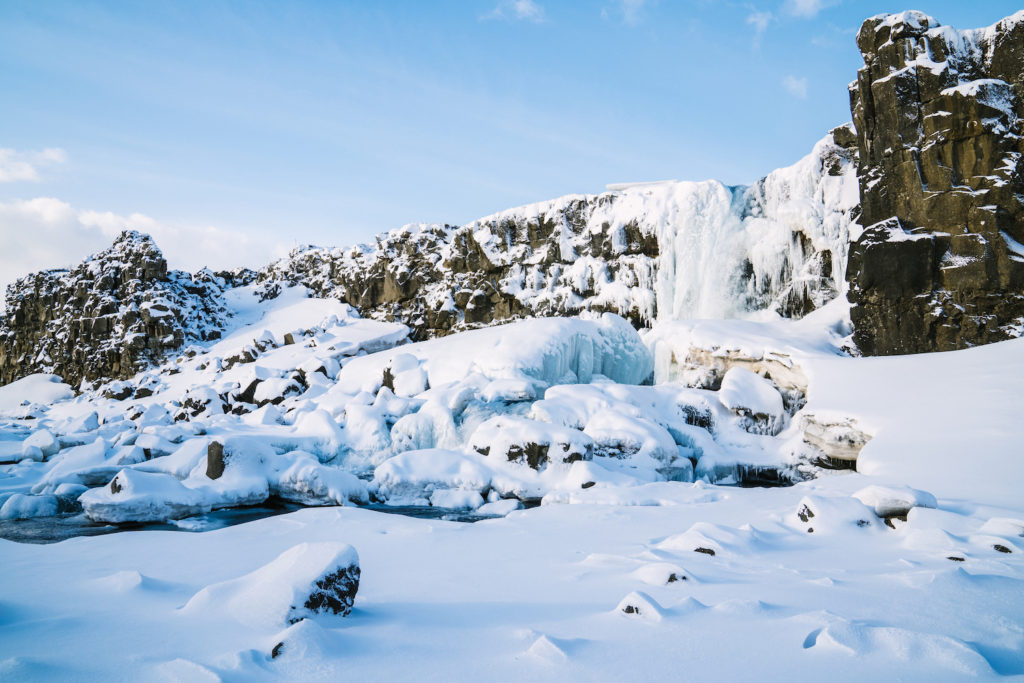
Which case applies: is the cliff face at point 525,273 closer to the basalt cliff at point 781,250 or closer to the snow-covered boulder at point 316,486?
the basalt cliff at point 781,250

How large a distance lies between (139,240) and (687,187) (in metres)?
47.8

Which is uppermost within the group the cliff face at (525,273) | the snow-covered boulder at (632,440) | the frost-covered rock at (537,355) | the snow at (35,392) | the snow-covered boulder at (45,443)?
the cliff face at (525,273)

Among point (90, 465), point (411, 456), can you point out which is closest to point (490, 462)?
point (411, 456)

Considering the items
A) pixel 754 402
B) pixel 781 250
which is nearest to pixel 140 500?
pixel 754 402

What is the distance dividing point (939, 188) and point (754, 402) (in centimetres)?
847

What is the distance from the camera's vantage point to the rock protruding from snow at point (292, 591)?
3.71m

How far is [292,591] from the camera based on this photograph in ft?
12.4

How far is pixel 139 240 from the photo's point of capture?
170 ft

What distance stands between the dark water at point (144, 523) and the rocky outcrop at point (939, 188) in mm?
14366

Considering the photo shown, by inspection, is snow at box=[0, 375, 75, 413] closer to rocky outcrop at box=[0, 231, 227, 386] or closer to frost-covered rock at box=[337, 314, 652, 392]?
rocky outcrop at box=[0, 231, 227, 386]

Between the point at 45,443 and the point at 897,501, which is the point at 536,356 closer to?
the point at 897,501

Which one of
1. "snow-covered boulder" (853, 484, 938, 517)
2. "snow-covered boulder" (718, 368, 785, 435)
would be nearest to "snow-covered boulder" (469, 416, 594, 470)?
"snow-covered boulder" (718, 368, 785, 435)

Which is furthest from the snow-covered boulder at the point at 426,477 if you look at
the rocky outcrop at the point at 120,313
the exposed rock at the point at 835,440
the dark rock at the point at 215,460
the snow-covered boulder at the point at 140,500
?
the rocky outcrop at the point at 120,313

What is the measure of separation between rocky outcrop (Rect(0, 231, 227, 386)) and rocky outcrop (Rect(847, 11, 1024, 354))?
158 feet
